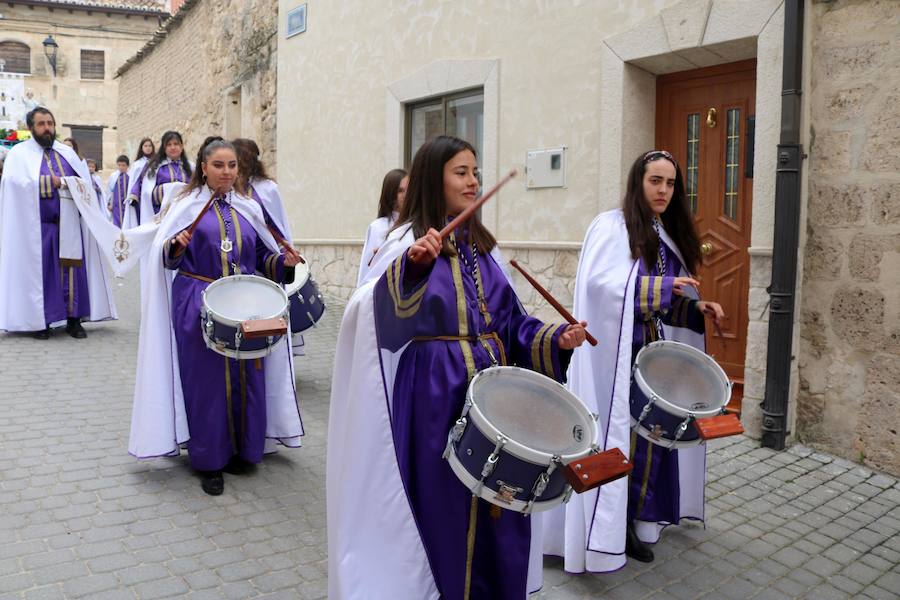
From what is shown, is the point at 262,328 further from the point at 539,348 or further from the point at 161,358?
the point at 539,348

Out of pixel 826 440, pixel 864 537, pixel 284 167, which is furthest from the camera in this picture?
pixel 284 167

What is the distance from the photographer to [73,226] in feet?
26.2

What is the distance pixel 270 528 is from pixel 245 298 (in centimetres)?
117

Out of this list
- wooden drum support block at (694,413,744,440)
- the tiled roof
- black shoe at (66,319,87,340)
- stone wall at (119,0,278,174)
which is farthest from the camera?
the tiled roof

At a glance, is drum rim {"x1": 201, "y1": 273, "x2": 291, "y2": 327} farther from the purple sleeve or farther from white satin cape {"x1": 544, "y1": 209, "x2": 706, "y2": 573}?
the purple sleeve

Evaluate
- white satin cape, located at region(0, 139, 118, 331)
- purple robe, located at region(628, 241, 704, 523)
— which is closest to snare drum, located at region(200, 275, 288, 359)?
purple robe, located at region(628, 241, 704, 523)

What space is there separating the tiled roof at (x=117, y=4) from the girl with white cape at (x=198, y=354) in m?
37.8

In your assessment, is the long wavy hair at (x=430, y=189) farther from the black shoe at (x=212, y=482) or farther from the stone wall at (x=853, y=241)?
the stone wall at (x=853, y=241)

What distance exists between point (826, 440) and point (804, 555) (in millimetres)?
1654

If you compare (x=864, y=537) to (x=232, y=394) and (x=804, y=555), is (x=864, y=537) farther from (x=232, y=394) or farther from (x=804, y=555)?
(x=232, y=394)

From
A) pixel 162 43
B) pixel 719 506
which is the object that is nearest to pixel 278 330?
pixel 719 506

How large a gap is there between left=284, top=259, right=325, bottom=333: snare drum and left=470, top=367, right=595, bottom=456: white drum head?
3.49 metres

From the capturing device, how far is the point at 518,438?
7.59 feet

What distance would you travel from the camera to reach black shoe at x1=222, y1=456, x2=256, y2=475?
4574 mm
